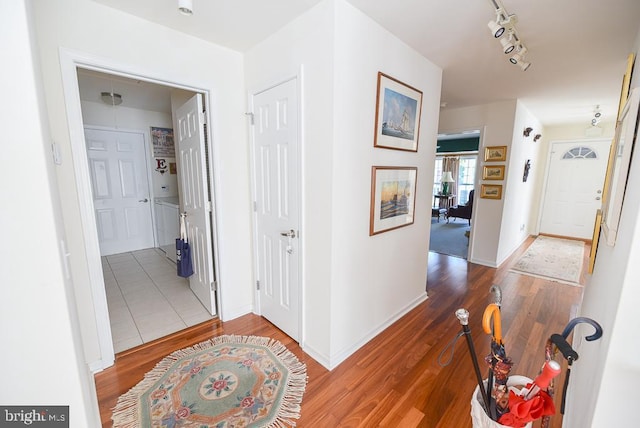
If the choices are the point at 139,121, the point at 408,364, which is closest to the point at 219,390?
the point at 408,364

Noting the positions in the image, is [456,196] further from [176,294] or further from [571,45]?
[176,294]

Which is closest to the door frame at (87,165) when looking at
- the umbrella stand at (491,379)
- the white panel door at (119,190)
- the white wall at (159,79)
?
the white wall at (159,79)

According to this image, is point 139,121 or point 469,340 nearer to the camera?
point 469,340

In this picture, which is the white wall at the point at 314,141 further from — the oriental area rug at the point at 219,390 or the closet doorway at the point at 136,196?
the closet doorway at the point at 136,196

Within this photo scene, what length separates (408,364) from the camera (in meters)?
1.90

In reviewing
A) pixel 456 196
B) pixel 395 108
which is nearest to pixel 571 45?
pixel 395 108

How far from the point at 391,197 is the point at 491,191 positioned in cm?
265

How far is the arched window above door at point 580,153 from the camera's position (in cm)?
508

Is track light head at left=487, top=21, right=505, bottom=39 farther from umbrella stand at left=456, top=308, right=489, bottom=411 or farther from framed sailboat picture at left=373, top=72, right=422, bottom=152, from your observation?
umbrella stand at left=456, top=308, right=489, bottom=411

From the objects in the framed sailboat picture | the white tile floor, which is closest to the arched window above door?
the framed sailboat picture

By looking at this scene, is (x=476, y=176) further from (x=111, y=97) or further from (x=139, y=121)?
(x=139, y=121)

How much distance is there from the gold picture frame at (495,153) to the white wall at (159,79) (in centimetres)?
353

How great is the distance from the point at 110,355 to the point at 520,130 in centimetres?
548

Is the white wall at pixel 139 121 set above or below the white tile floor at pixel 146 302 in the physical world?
above
